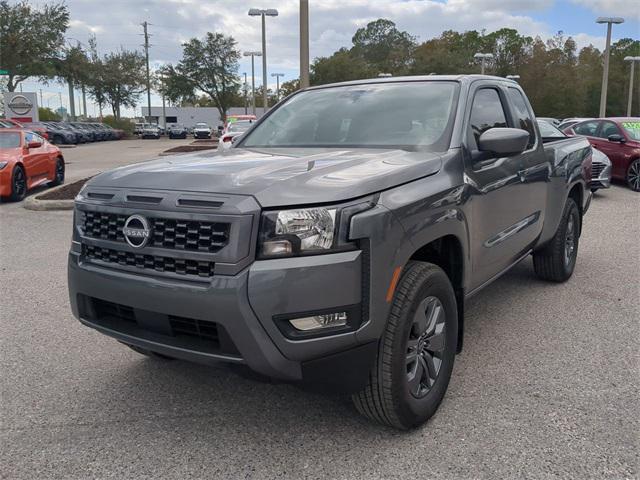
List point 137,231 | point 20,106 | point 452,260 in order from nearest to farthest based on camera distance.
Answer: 1. point 137,231
2. point 452,260
3. point 20,106

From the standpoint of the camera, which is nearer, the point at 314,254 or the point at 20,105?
the point at 314,254

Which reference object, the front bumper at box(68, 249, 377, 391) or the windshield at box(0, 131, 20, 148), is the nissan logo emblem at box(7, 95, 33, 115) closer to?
the windshield at box(0, 131, 20, 148)

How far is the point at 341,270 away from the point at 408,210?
1.77 ft

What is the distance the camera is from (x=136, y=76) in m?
67.3

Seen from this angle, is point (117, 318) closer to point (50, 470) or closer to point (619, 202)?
point (50, 470)

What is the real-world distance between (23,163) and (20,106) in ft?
86.2

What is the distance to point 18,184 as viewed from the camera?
11.9 meters

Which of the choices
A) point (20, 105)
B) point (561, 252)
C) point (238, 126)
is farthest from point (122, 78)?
point (561, 252)

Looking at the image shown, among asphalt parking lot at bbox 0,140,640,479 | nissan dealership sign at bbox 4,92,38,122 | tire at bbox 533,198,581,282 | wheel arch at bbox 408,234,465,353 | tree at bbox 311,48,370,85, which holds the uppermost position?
tree at bbox 311,48,370,85

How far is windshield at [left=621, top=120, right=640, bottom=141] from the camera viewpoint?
44.6 feet

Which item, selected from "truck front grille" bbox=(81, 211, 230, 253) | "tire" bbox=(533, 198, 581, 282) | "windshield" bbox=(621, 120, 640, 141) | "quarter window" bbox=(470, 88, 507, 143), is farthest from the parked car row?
"truck front grille" bbox=(81, 211, 230, 253)

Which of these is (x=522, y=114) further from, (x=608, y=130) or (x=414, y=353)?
(x=608, y=130)

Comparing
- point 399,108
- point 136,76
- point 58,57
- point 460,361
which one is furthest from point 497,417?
point 136,76

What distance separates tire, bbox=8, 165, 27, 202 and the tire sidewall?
35.5ft
